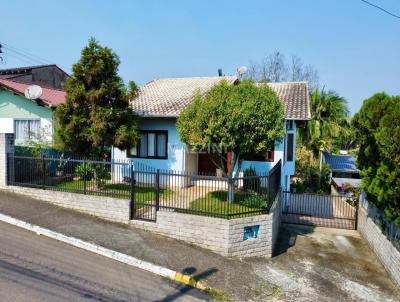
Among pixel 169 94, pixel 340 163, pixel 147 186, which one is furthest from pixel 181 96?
pixel 340 163

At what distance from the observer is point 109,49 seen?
10.9 meters

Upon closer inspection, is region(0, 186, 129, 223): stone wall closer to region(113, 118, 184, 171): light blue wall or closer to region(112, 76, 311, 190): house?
region(112, 76, 311, 190): house

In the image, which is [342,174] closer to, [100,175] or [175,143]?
[175,143]

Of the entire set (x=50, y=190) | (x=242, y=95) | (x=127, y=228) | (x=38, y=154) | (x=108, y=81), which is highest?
(x=108, y=81)

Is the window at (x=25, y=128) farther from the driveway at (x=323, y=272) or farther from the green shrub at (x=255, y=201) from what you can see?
the driveway at (x=323, y=272)

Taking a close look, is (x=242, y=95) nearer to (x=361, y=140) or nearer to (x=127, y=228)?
(x=361, y=140)

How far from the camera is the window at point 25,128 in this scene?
16.0 m

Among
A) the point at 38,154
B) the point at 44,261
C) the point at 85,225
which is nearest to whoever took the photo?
the point at 44,261

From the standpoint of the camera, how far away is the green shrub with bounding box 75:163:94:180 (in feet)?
33.4

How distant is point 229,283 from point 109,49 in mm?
8430

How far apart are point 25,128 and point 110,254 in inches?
467

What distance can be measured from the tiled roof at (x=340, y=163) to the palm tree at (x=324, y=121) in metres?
2.68

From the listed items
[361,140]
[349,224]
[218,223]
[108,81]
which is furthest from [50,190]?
[349,224]

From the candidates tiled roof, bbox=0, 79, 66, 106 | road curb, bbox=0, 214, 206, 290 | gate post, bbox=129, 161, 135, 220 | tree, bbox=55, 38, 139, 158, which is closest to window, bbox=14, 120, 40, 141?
tiled roof, bbox=0, 79, 66, 106
